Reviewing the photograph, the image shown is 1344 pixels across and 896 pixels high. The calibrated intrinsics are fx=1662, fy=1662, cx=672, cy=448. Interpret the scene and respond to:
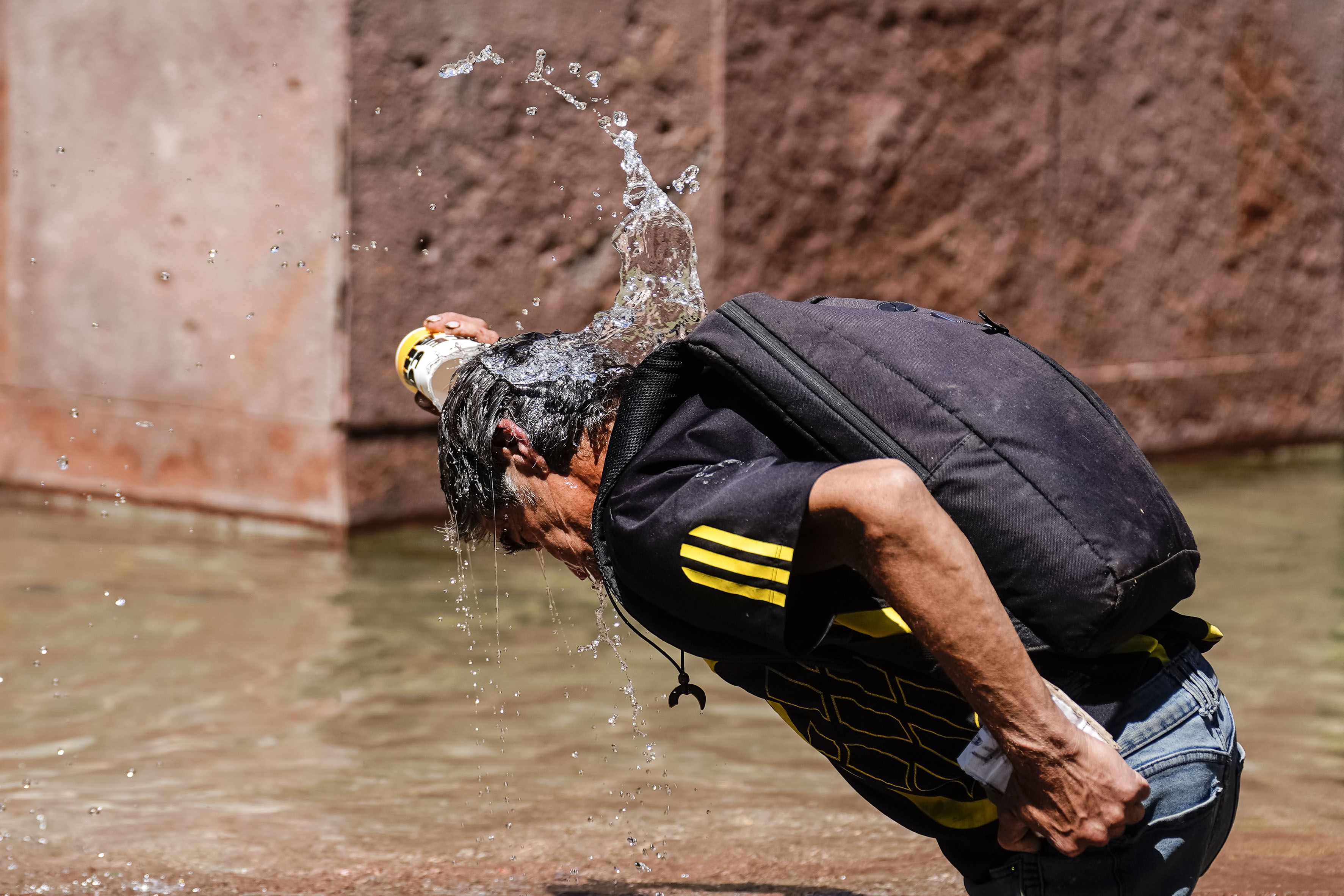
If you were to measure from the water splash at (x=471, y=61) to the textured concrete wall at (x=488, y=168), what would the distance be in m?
0.02

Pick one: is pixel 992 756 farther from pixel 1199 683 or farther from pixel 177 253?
pixel 177 253

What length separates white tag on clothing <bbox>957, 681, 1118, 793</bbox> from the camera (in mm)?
1996

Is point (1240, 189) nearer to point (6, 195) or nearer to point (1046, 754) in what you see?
point (6, 195)

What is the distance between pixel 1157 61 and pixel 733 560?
672cm

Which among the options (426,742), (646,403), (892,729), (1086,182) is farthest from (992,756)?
(1086,182)

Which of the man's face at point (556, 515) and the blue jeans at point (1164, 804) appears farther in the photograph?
the man's face at point (556, 515)

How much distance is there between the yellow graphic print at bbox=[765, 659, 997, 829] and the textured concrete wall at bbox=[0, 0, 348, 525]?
399cm

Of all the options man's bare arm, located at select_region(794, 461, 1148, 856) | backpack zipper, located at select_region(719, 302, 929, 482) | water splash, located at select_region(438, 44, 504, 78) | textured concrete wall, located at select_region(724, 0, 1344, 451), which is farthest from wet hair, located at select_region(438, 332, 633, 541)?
textured concrete wall, located at select_region(724, 0, 1344, 451)

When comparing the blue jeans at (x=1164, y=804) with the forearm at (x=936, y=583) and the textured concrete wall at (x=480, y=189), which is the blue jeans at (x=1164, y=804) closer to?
the forearm at (x=936, y=583)

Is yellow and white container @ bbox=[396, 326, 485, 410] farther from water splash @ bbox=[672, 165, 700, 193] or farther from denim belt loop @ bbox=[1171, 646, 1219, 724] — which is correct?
water splash @ bbox=[672, 165, 700, 193]

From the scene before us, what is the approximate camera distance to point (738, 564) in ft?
6.29

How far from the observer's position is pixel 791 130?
22.6 ft

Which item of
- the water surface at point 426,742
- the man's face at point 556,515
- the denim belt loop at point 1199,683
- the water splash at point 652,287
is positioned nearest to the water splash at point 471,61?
the water splash at point 652,287

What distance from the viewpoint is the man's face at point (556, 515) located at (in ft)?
7.42
